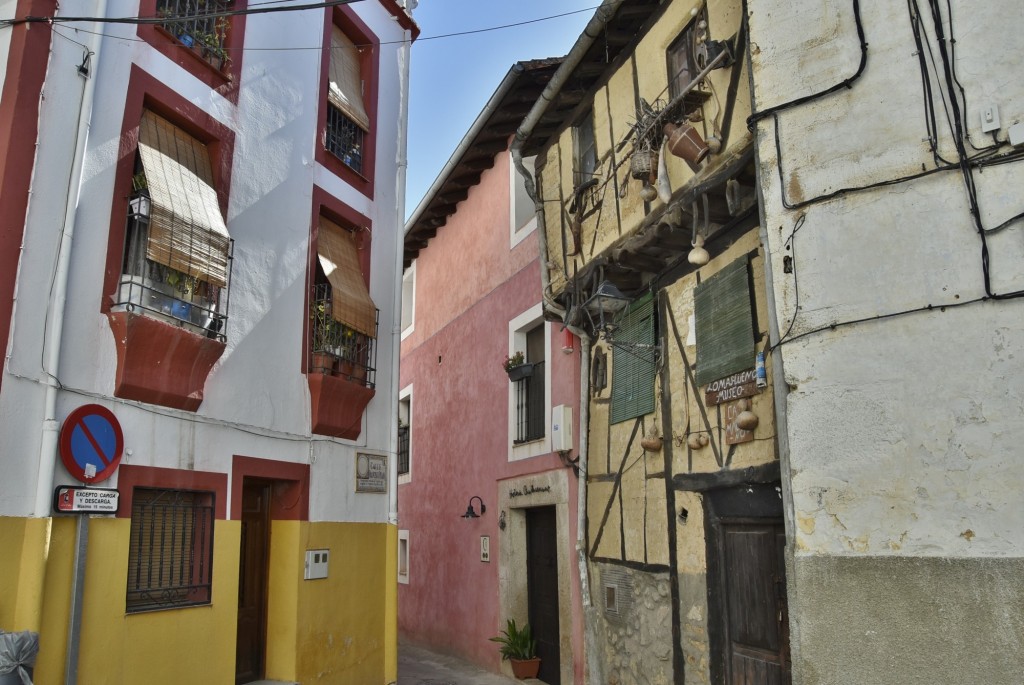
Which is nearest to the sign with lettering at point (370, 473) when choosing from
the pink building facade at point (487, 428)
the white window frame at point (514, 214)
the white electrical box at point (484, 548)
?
the pink building facade at point (487, 428)

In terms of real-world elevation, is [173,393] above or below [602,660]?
above

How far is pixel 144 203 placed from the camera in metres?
6.84

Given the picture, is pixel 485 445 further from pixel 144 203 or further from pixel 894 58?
pixel 894 58

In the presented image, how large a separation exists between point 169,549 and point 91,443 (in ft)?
4.25

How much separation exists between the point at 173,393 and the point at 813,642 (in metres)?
5.29

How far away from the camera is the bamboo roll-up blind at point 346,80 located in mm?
9867

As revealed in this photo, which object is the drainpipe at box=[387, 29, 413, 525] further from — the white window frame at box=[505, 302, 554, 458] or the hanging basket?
the hanging basket

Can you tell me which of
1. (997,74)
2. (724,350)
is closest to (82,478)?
(724,350)

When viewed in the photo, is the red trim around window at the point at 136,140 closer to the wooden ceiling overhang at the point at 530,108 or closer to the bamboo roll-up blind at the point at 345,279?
the bamboo roll-up blind at the point at 345,279

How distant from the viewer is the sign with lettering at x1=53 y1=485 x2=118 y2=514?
19.2 ft

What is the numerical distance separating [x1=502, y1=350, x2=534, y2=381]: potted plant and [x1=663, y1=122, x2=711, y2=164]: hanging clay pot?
493 cm

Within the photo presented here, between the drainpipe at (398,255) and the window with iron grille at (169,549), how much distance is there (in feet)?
8.88

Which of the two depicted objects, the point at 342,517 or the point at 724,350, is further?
the point at 342,517

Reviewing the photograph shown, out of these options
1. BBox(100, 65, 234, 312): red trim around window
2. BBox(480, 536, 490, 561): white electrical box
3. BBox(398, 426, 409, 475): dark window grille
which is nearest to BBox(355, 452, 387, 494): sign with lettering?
BBox(480, 536, 490, 561): white electrical box
